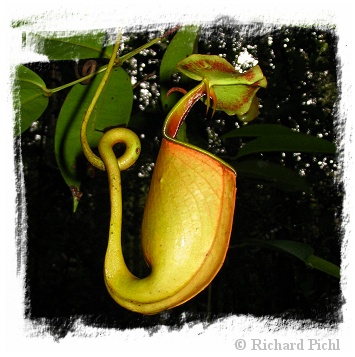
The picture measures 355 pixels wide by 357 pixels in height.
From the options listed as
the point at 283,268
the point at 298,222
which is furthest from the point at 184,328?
the point at 283,268

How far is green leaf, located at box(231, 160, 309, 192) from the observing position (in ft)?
3.00

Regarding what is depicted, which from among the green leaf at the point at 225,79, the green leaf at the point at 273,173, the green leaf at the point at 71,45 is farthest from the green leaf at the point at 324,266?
the green leaf at the point at 71,45

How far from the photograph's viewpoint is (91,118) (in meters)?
0.68

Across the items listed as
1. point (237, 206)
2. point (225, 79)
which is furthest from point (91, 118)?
point (237, 206)

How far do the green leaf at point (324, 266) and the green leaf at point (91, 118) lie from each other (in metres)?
0.46

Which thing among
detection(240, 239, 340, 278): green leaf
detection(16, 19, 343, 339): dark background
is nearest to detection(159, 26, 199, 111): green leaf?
detection(16, 19, 343, 339): dark background

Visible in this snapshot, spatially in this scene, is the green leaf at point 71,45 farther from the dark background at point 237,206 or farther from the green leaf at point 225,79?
the green leaf at point 225,79

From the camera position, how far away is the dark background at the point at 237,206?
3.89ft

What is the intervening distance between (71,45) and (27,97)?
0.35 ft

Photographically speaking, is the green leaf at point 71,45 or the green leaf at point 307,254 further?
the green leaf at point 307,254

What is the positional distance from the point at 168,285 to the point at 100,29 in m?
0.43

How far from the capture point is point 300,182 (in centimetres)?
91

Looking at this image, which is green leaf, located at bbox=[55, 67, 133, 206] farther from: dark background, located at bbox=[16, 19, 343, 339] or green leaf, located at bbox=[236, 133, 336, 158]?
green leaf, located at bbox=[236, 133, 336, 158]

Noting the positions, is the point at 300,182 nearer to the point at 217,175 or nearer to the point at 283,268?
the point at 217,175
